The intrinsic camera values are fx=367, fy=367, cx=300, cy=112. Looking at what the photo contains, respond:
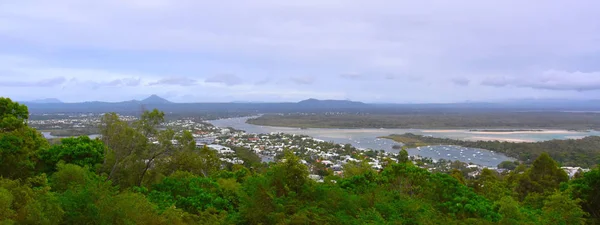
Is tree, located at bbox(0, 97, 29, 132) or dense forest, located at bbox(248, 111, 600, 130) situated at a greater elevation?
tree, located at bbox(0, 97, 29, 132)

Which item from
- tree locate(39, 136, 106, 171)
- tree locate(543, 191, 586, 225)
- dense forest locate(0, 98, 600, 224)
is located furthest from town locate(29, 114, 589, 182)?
tree locate(543, 191, 586, 225)

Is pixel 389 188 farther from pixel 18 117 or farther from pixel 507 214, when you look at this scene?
pixel 18 117

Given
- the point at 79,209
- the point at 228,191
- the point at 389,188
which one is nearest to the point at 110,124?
the point at 228,191

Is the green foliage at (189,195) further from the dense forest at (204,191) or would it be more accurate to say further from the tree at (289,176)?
the tree at (289,176)

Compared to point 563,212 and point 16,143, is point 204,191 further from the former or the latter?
point 563,212

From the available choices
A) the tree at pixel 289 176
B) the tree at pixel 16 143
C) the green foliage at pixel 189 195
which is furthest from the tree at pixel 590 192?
the tree at pixel 16 143

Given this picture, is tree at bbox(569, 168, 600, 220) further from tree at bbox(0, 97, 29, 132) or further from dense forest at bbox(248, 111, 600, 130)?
dense forest at bbox(248, 111, 600, 130)
